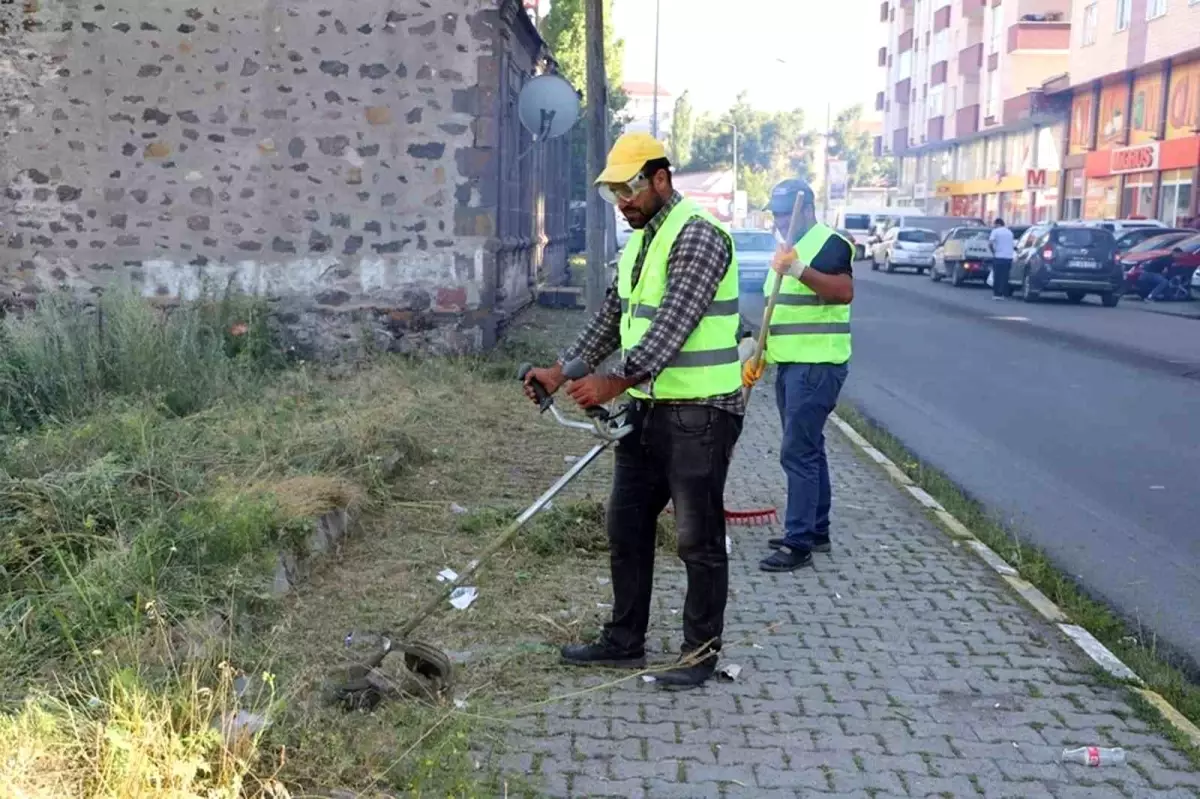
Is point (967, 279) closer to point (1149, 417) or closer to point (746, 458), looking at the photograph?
point (1149, 417)

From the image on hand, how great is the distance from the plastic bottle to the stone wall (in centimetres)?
959

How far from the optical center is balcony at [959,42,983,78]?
187 feet

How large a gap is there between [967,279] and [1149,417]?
21177mm

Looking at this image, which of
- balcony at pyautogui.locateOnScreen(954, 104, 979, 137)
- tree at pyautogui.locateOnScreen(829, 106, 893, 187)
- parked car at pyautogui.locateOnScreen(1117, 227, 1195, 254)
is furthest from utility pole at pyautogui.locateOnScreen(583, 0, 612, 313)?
tree at pyautogui.locateOnScreen(829, 106, 893, 187)

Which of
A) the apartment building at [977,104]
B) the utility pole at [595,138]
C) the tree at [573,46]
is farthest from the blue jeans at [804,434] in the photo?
the apartment building at [977,104]

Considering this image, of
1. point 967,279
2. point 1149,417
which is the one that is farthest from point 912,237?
point 1149,417

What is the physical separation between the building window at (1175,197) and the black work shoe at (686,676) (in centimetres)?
3380

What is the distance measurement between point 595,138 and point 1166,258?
60.5 feet

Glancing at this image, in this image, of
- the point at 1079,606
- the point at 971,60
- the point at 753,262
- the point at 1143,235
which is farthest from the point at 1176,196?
the point at 1079,606

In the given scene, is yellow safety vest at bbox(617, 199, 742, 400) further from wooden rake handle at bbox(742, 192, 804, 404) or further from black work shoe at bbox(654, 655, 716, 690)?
wooden rake handle at bbox(742, 192, 804, 404)

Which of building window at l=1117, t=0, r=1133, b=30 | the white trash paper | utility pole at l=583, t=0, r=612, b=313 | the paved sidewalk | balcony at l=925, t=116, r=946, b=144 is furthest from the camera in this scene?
balcony at l=925, t=116, r=946, b=144

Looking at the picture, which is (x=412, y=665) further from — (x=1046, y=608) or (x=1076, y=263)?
(x=1076, y=263)

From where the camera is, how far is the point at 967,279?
32.2m

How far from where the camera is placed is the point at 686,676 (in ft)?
15.8
